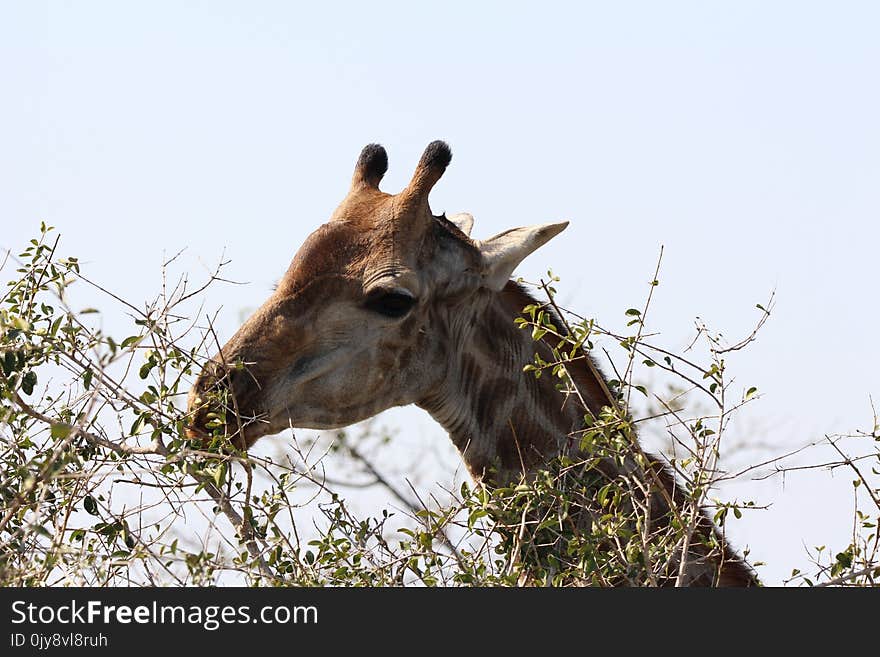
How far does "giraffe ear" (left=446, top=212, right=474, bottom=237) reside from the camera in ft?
29.3

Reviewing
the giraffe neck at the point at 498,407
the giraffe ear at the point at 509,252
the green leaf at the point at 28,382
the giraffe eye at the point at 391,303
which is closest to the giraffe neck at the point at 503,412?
the giraffe neck at the point at 498,407

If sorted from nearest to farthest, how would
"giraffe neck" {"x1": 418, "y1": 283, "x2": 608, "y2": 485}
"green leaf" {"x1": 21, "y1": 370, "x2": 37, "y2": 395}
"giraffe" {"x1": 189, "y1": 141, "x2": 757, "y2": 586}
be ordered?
"green leaf" {"x1": 21, "y1": 370, "x2": 37, "y2": 395}
"giraffe" {"x1": 189, "y1": 141, "x2": 757, "y2": 586}
"giraffe neck" {"x1": 418, "y1": 283, "x2": 608, "y2": 485}

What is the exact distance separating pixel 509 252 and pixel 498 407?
893 millimetres

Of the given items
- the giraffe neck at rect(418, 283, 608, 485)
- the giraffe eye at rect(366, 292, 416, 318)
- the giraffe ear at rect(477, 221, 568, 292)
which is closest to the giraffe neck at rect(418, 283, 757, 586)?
the giraffe neck at rect(418, 283, 608, 485)

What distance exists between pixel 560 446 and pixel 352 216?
1.76m

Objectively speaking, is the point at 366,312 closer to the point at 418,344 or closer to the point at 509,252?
the point at 418,344

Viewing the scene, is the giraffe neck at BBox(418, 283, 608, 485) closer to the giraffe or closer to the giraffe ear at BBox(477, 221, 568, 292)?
the giraffe

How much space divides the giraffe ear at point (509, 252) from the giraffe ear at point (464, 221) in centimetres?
53

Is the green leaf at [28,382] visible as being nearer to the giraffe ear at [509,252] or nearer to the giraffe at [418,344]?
the giraffe at [418,344]

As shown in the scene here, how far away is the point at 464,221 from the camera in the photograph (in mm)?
9039

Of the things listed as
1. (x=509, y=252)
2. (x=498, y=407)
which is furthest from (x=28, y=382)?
(x=509, y=252)

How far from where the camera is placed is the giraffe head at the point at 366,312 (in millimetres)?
7539

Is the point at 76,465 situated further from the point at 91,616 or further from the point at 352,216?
the point at 352,216

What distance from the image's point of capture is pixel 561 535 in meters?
6.77
